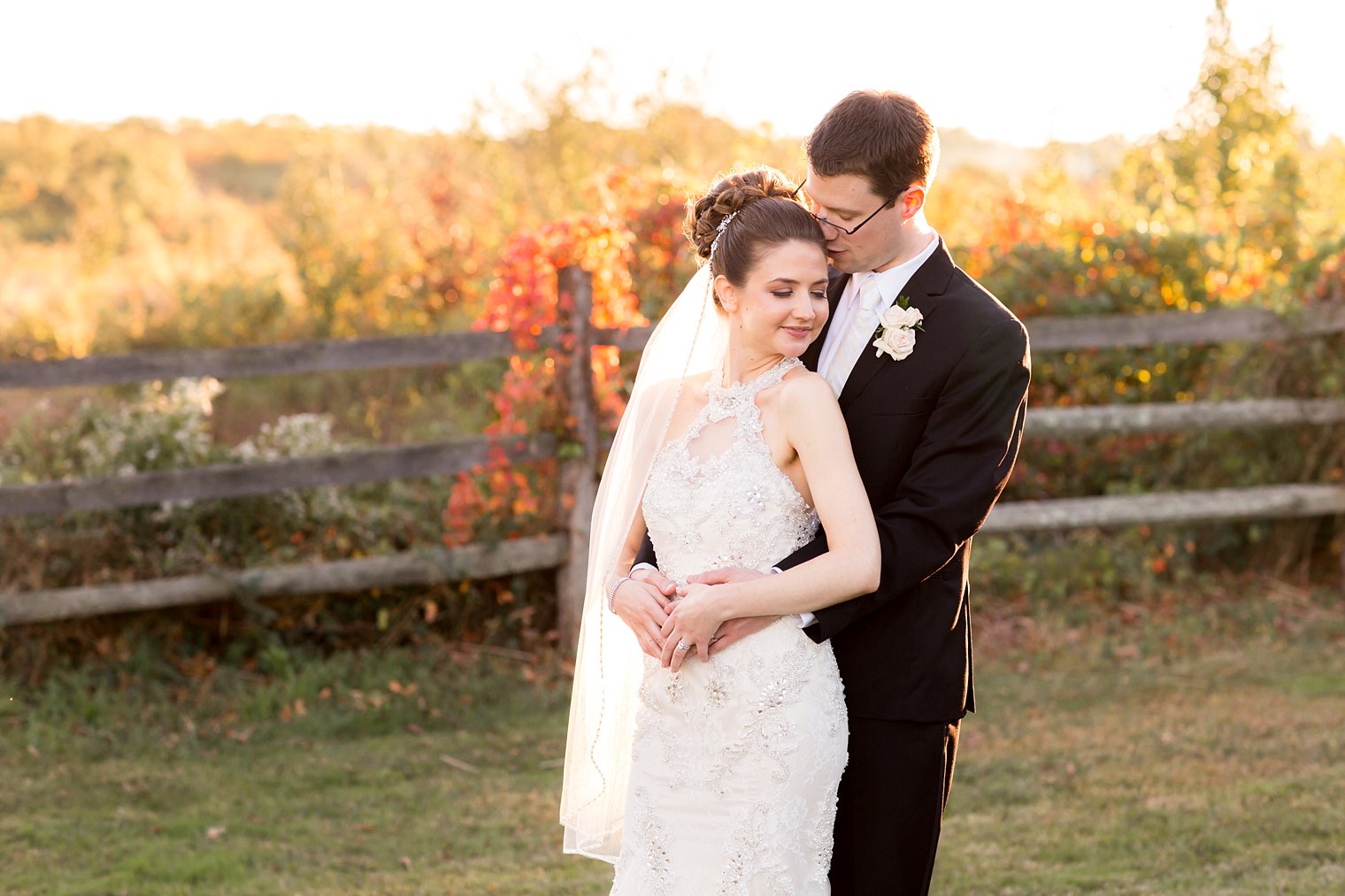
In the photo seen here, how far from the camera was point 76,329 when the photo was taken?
12.7m

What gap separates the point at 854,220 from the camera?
279 centimetres

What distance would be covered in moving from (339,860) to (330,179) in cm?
1099

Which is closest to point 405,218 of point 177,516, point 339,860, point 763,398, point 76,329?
point 76,329

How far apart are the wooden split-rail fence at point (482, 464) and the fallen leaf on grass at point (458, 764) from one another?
1011mm

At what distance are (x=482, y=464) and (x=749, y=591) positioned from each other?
12.8 ft

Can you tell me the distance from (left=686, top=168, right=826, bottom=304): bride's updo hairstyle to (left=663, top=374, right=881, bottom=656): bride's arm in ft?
0.91

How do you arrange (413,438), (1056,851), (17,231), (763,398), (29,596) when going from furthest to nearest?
(17,231) < (413,438) < (29,596) < (1056,851) < (763,398)

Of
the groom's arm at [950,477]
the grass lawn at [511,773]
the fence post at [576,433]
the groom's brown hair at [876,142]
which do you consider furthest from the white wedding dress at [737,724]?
the fence post at [576,433]

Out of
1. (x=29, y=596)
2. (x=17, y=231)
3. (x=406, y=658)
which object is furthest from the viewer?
(x=17, y=231)

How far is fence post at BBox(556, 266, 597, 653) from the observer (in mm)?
6516

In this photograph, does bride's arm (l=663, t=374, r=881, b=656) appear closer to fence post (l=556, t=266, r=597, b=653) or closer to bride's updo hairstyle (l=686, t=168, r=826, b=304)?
bride's updo hairstyle (l=686, t=168, r=826, b=304)

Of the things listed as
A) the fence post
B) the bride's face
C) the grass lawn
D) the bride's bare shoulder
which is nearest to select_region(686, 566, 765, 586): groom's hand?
the bride's bare shoulder

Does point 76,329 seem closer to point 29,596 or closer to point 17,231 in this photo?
point 29,596

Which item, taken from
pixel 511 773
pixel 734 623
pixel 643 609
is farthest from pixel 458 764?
pixel 734 623
